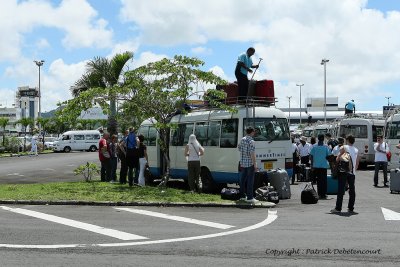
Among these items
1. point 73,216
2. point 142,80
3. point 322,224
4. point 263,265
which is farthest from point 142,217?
point 142,80

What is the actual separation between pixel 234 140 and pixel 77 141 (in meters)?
44.7

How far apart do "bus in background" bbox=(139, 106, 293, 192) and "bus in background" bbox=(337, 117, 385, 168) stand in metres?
14.7

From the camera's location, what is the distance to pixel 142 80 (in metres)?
17.3

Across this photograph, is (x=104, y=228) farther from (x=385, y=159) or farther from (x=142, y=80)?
(x=385, y=159)

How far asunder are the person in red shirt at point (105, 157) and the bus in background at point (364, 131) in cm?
1523

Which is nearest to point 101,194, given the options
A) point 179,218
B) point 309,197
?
point 179,218

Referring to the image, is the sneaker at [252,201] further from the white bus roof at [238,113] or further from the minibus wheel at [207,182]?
the minibus wheel at [207,182]

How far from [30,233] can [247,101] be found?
328 inches

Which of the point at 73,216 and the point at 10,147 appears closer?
the point at 73,216

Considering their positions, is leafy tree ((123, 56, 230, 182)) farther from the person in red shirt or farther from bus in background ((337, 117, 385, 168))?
bus in background ((337, 117, 385, 168))

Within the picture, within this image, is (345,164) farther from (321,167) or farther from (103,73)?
(103,73)

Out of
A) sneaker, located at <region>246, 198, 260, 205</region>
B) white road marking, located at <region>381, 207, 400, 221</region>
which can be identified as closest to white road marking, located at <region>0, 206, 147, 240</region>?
sneaker, located at <region>246, 198, 260, 205</region>

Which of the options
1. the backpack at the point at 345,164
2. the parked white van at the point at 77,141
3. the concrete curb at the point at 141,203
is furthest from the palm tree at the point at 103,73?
the parked white van at the point at 77,141

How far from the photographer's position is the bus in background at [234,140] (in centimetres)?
1614
